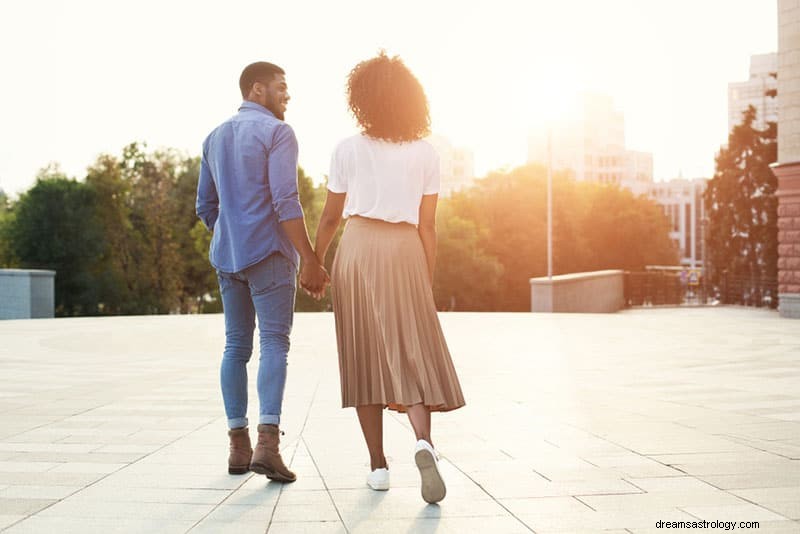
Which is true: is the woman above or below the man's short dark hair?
below

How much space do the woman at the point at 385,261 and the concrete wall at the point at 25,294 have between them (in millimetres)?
18683

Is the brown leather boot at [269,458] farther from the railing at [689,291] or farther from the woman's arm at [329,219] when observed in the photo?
the railing at [689,291]

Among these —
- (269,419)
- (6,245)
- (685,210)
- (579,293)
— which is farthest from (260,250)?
(685,210)

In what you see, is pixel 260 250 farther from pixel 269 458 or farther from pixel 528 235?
pixel 528 235

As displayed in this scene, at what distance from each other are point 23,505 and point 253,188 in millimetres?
1703

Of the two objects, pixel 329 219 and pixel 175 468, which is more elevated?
pixel 329 219

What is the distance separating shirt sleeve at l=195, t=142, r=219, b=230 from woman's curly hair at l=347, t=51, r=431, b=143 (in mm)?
→ 882

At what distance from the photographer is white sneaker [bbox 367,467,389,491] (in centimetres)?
442

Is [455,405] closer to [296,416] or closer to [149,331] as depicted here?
[296,416]

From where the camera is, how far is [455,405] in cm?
446

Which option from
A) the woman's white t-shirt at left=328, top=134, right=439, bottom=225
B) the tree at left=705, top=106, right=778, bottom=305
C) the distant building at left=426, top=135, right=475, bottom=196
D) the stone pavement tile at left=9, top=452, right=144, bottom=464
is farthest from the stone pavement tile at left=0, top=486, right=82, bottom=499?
the distant building at left=426, top=135, right=475, bottom=196

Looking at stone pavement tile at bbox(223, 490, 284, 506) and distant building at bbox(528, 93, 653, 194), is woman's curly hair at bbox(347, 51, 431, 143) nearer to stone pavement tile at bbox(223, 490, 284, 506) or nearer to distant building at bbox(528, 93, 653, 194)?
stone pavement tile at bbox(223, 490, 284, 506)

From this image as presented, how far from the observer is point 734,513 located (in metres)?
3.87

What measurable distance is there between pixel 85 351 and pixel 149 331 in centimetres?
464
